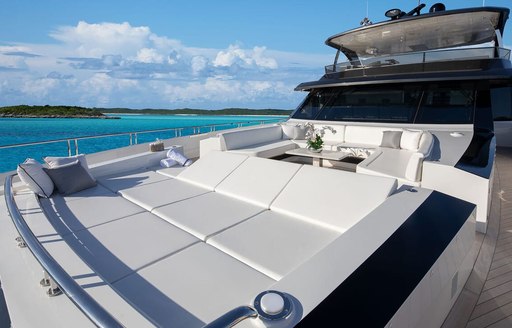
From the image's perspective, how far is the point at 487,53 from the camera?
4.55m

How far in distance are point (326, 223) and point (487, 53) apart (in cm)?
494

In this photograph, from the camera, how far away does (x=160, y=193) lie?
2486mm

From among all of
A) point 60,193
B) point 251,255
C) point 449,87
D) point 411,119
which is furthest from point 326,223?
point 449,87

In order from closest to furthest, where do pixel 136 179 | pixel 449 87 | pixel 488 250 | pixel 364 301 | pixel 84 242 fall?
pixel 364 301
pixel 84 242
pixel 488 250
pixel 136 179
pixel 449 87

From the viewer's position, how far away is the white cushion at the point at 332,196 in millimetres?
1794

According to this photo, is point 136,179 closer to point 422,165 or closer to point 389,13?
point 422,165

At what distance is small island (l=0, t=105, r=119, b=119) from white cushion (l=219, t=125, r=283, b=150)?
17.1 metres

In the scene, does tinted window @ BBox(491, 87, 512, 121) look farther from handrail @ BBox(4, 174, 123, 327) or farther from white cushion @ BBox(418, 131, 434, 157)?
handrail @ BBox(4, 174, 123, 327)

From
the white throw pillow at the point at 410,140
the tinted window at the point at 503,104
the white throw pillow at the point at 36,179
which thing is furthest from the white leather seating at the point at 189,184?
the tinted window at the point at 503,104

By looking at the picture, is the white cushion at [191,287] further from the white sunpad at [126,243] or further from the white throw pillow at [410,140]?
the white throw pillow at [410,140]

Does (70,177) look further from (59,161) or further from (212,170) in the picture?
(212,170)

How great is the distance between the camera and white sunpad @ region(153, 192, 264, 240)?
180 cm

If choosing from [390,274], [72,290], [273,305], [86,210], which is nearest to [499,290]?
[390,274]

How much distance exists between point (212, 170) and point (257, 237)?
1330 mm
